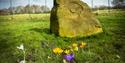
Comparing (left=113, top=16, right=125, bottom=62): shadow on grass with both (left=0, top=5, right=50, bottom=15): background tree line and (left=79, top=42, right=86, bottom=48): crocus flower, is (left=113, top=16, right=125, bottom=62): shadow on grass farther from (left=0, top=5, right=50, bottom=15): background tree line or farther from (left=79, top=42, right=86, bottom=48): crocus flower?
(left=0, top=5, right=50, bottom=15): background tree line

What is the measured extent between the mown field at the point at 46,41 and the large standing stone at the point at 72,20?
4 cm

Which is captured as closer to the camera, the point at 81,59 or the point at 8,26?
the point at 81,59

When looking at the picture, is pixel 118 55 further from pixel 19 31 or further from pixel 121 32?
pixel 19 31

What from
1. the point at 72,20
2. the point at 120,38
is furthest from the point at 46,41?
the point at 120,38

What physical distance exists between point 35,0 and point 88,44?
51cm

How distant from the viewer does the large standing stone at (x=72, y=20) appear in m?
2.84

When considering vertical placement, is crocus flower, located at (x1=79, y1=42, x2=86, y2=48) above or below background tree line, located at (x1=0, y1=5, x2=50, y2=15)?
below

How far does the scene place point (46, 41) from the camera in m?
2.81

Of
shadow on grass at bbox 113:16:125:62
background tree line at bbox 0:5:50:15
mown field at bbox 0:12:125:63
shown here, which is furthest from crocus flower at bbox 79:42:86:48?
background tree line at bbox 0:5:50:15

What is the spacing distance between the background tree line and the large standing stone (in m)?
0.07

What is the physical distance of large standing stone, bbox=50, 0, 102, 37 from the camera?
112 inches

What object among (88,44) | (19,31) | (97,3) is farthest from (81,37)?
(19,31)

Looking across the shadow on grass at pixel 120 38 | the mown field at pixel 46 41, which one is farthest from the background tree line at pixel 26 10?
the shadow on grass at pixel 120 38

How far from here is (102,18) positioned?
2.89 metres
